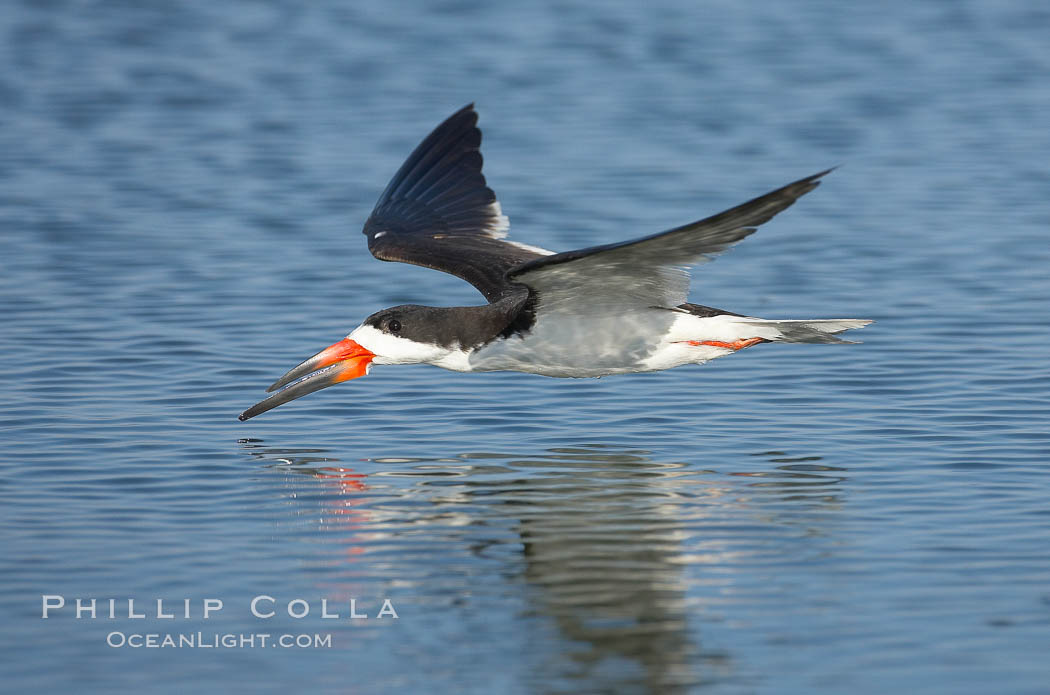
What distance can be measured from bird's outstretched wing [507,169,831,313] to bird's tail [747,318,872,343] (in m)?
0.50

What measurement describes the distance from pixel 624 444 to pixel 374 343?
4.94 ft

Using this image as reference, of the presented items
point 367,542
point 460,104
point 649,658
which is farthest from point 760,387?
point 460,104

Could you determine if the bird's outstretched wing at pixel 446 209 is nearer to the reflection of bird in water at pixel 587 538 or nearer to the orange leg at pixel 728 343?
the orange leg at pixel 728 343

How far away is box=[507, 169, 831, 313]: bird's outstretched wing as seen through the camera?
6934mm

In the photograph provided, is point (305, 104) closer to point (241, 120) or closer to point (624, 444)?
point (241, 120)

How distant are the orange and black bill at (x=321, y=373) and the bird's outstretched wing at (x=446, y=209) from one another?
136 cm

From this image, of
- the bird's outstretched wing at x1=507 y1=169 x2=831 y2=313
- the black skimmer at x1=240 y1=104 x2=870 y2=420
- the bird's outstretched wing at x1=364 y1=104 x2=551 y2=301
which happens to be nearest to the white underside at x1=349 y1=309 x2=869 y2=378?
the black skimmer at x1=240 y1=104 x2=870 y2=420

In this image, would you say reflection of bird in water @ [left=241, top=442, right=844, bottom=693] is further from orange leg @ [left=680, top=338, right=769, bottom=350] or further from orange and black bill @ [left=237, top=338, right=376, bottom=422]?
orange leg @ [left=680, top=338, right=769, bottom=350]

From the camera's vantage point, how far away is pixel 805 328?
8703 millimetres

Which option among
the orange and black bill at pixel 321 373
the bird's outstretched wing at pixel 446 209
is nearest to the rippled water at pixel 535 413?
the orange and black bill at pixel 321 373

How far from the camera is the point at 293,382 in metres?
9.25

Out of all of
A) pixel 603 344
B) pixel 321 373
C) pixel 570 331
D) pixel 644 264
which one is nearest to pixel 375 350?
pixel 321 373

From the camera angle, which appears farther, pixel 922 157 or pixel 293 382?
pixel 922 157

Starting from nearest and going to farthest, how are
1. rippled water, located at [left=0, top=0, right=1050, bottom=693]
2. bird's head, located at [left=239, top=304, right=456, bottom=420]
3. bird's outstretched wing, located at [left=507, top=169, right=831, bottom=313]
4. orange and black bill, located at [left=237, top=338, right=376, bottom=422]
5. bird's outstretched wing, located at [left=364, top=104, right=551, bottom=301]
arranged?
rippled water, located at [left=0, top=0, right=1050, bottom=693], bird's outstretched wing, located at [left=507, top=169, right=831, bottom=313], bird's head, located at [left=239, top=304, right=456, bottom=420], orange and black bill, located at [left=237, top=338, right=376, bottom=422], bird's outstretched wing, located at [left=364, top=104, right=551, bottom=301]
